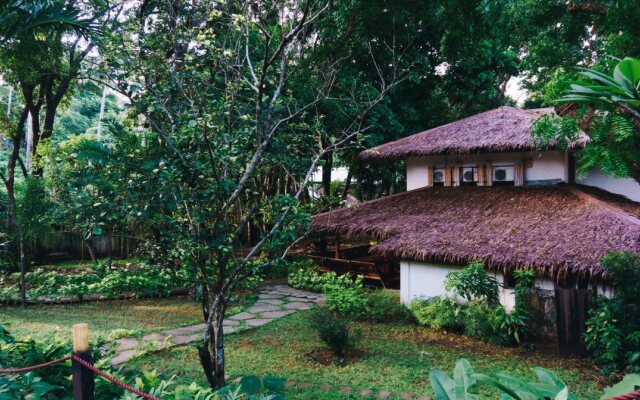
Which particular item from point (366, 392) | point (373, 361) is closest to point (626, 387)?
point (366, 392)

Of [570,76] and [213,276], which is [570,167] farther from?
[213,276]

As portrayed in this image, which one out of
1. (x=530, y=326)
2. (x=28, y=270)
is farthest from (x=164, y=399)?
(x=28, y=270)

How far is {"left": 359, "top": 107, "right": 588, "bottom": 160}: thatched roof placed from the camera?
10.5m

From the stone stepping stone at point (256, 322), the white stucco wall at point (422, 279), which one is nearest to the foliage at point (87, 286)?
the stone stepping stone at point (256, 322)

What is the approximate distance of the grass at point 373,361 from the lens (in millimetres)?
5789

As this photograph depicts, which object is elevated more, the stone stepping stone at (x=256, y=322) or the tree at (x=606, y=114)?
the tree at (x=606, y=114)

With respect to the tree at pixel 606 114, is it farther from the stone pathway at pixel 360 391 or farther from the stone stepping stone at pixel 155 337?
the stone stepping stone at pixel 155 337

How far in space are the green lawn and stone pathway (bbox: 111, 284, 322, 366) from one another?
470 millimetres

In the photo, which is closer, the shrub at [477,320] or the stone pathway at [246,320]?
the stone pathway at [246,320]

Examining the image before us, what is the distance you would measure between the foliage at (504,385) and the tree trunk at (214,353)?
298 cm

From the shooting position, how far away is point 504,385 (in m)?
1.67

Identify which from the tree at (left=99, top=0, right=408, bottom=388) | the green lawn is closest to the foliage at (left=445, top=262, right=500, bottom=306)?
the tree at (left=99, top=0, right=408, bottom=388)

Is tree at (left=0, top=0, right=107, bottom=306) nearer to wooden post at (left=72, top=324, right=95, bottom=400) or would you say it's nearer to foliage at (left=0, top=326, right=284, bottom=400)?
foliage at (left=0, top=326, right=284, bottom=400)

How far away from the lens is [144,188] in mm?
4188
